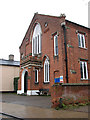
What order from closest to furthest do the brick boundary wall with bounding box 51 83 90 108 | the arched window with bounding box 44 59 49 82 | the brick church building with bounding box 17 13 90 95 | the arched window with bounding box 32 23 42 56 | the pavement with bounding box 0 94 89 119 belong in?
the pavement with bounding box 0 94 89 119 → the brick boundary wall with bounding box 51 83 90 108 → the brick church building with bounding box 17 13 90 95 → the arched window with bounding box 44 59 49 82 → the arched window with bounding box 32 23 42 56

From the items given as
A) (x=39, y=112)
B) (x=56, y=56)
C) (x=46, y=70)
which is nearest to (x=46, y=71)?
(x=46, y=70)

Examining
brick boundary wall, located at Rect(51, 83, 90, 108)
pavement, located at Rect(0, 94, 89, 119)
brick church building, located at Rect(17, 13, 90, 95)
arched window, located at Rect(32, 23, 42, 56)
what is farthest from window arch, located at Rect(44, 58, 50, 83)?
brick boundary wall, located at Rect(51, 83, 90, 108)

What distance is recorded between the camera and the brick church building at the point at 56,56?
657 inches

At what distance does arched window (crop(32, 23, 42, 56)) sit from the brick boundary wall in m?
12.9

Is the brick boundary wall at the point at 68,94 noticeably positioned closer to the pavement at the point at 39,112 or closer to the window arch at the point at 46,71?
the pavement at the point at 39,112

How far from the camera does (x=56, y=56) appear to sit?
1789cm

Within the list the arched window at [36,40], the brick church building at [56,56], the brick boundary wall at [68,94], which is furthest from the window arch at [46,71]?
the brick boundary wall at [68,94]

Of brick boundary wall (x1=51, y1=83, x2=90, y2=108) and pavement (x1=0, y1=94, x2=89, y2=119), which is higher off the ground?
brick boundary wall (x1=51, y1=83, x2=90, y2=108)

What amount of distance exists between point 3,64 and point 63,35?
1729 cm

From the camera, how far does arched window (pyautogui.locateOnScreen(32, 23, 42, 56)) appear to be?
74.3 ft

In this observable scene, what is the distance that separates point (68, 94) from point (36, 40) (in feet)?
50.2

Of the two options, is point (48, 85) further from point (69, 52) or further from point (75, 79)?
point (69, 52)

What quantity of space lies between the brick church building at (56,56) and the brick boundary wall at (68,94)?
5027mm

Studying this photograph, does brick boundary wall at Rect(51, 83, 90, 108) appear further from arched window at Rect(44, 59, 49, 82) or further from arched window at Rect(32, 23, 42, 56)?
arched window at Rect(32, 23, 42, 56)
